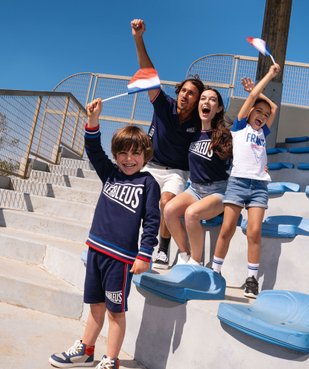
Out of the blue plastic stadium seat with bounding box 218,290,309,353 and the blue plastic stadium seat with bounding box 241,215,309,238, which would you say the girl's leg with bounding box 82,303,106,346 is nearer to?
the blue plastic stadium seat with bounding box 218,290,309,353

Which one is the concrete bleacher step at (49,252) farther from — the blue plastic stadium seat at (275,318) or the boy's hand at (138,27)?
the boy's hand at (138,27)

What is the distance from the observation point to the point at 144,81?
7.95 feet

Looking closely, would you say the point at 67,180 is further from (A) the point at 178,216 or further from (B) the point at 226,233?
(B) the point at 226,233

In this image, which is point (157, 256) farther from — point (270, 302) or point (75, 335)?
point (270, 302)

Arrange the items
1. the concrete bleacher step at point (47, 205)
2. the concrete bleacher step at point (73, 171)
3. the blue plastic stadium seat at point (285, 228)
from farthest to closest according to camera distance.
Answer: the concrete bleacher step at point (73, 171)
the concrete bleacher step at point (47, 205)
the blue plastic stadium seat at point (285, 228)

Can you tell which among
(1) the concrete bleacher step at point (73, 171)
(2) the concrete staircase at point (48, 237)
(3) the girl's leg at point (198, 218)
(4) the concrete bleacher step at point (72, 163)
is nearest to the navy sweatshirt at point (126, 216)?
(3) the girl's leg at point (198, 218)

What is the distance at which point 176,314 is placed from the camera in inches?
77.9

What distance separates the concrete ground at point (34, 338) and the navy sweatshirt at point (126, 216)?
57cm

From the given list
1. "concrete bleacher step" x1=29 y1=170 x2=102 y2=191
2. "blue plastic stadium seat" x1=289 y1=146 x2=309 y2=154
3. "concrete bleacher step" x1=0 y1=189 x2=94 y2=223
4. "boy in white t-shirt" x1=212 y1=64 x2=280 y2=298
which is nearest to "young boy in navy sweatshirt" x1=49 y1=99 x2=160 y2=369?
"boy in white t-shirt" x1=212 y1=64 x2=280 y2=298

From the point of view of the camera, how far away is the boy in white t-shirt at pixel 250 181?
2426mm

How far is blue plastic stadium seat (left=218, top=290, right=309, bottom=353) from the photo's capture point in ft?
4.97

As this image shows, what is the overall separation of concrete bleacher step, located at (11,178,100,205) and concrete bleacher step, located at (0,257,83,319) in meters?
1.85

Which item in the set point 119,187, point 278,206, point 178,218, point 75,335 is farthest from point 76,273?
point 278,206

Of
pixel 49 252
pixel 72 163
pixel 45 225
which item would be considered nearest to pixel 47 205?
pixel 45 225
